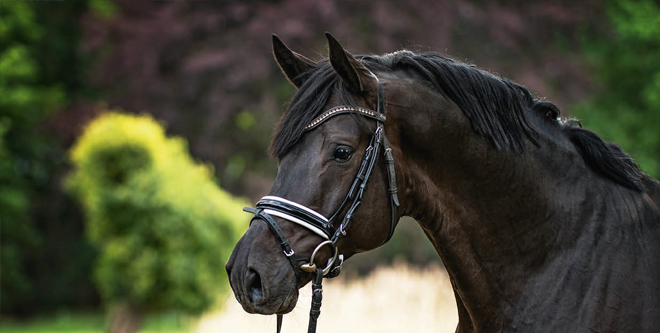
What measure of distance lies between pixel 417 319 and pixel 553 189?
4834 millimetres

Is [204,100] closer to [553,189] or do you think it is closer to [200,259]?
[200,259]

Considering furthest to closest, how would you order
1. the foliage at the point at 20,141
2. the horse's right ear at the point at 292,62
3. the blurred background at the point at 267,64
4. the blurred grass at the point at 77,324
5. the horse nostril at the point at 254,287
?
the blurred grass at the point at 77,324
the foliage at the point at 20,141
the blurred background at the point at 267,64
the horse's right ear at the point at 292,62
the horse nostril at the point at 254,287

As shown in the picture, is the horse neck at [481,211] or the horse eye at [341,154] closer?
the horse eye at [341,154]

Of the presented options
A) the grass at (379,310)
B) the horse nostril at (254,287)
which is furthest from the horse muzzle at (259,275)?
the grass at (379,310)

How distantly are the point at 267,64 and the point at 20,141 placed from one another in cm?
799

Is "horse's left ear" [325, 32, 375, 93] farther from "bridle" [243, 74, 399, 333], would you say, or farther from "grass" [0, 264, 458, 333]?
"grass" [0, 264, 458, 333]

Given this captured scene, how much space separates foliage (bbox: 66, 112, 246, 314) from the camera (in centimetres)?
946

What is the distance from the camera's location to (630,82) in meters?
14.1

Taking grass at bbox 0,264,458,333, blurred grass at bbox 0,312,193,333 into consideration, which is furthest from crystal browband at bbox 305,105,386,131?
blurred grass at bbox 0,312,193,333

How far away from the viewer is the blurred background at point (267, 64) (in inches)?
491

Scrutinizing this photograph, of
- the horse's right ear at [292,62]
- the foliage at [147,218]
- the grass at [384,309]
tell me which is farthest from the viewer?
the foliage at [147,218]

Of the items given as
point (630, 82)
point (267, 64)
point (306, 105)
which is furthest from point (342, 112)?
point (630, 82)

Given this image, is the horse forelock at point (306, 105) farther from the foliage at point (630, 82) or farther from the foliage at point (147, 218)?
the foliage at point (630, 82)

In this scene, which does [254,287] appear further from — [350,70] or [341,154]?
[350,70]
